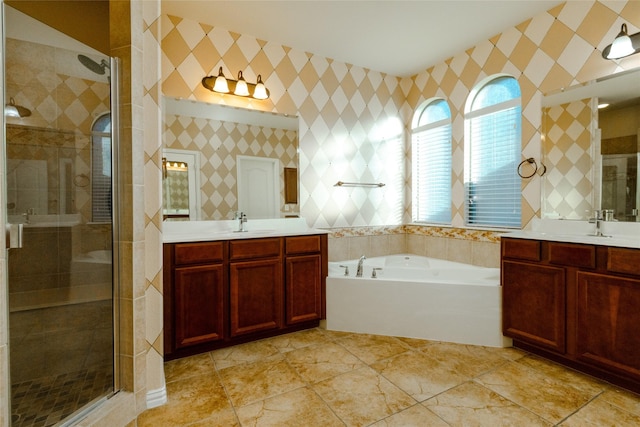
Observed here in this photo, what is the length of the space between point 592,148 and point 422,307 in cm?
174

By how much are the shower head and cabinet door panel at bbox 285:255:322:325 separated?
1.70 m

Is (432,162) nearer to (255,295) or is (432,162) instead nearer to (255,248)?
(255,248)

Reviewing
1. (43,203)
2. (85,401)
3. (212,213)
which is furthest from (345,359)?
(43,203)

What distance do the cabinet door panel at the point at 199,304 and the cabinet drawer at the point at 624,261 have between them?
245cm

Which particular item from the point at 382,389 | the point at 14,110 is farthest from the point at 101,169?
the point at 382,389

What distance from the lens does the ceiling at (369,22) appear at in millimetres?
2514

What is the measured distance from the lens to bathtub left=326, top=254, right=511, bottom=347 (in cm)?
238

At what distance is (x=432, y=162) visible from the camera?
371 cm

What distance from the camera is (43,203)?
1320 mm

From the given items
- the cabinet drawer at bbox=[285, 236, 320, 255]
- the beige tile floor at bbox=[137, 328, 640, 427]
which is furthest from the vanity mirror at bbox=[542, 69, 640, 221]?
the cabinet drawer at bbox=[285, 236, 320, 255]

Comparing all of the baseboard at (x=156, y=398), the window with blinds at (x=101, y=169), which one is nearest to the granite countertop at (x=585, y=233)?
the baseboard at (x=156, y=398)

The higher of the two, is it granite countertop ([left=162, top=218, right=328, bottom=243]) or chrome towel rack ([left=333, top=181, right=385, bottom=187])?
chrome towel rack ([left=333, top=181, right=385, bottom=187])

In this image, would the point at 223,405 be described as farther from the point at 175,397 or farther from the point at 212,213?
the point at 212,213

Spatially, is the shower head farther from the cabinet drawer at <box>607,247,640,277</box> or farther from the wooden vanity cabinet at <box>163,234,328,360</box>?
the cabinet drawer at <box>607,247,640,277</box>
